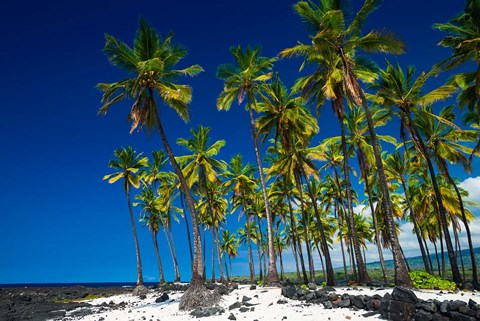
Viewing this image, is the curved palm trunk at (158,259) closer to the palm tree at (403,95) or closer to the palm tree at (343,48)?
the palm tree at (343,48)

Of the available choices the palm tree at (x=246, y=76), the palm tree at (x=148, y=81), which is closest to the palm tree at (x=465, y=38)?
the palm tree at (x=246, y=76)

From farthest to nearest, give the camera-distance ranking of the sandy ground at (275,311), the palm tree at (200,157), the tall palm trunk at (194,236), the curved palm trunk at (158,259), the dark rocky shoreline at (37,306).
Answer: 1. the curved palm trunk at (158,259)
2. the palm tree at (200,157)
3. the dark rocky shoreline at (37,306)
4. the tall palm trunk at (194,236)
5. the sandy ground at (275,311)

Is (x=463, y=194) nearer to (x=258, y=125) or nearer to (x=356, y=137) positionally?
(x=356, y=137)

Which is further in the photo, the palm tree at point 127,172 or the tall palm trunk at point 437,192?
the palm tree at point 127,172

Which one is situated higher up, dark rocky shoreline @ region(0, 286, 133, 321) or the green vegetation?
the green vegetation

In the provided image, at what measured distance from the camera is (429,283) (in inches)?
599

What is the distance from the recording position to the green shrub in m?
14.8

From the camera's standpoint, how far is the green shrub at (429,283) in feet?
48.6

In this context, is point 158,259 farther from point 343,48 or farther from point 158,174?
point 343,48

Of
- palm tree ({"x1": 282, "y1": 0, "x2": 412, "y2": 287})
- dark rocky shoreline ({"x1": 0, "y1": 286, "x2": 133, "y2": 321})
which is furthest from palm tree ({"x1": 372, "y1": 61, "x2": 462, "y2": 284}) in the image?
dark rocky shoreline ({"x1": 0, "y1": 286, "x2": 133, "y2": 321})

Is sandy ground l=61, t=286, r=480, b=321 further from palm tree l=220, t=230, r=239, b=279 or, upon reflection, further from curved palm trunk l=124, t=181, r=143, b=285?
palm tree l=220, t=230, r=239, b=279

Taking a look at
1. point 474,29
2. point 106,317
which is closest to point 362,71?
point 474,29

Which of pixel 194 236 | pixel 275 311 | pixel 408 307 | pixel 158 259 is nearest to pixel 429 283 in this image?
pixel 408 307

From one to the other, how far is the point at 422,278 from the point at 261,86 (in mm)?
15570
